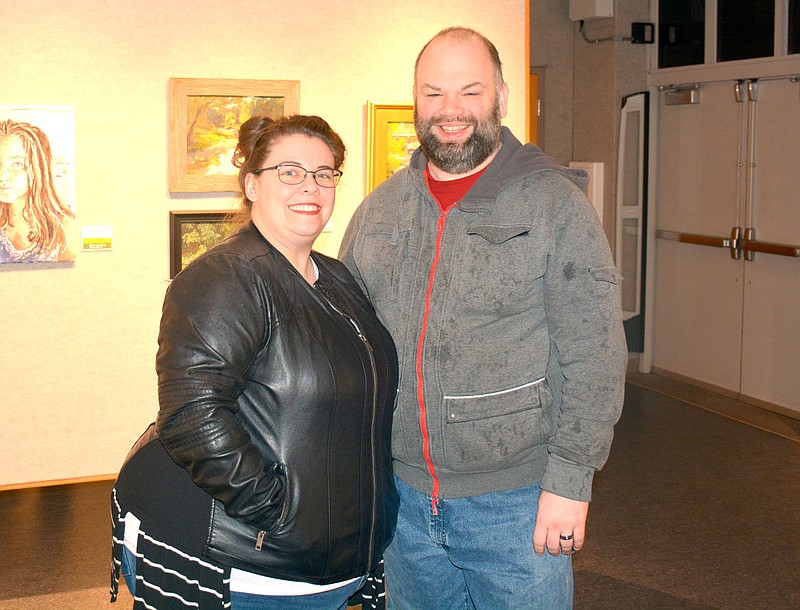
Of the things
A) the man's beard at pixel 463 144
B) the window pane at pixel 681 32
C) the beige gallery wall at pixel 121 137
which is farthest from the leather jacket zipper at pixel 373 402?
the window pane at pixel 681 32

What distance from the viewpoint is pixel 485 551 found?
214 cm

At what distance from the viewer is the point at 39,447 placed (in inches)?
171

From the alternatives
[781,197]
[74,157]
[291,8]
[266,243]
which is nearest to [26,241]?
[74,157]

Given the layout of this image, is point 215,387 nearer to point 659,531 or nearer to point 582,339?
point 582,339

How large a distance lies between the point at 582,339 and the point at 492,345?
194 millimetres

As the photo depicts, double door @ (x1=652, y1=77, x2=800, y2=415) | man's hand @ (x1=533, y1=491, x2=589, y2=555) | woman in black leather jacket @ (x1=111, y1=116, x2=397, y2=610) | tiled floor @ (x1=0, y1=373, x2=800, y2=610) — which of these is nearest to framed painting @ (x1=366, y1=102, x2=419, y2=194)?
tiled floor @ (x1=0, y1=373, x2=800, y2=610)

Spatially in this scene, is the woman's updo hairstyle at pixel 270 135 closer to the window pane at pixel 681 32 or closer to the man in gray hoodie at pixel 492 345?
the man in gray hoodie at pixel 492 345

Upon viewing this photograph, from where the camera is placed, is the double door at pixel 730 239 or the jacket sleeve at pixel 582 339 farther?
the double door at pixel 730 239

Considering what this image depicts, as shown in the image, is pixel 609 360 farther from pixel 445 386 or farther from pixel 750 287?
pixel 750 287

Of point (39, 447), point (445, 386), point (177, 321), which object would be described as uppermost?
point (177, 321)

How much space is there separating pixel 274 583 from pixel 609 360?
2.77 ft

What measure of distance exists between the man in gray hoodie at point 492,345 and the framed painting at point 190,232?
2.31 metres

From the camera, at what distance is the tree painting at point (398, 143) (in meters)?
4.55

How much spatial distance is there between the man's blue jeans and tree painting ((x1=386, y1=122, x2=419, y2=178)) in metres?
2.57
